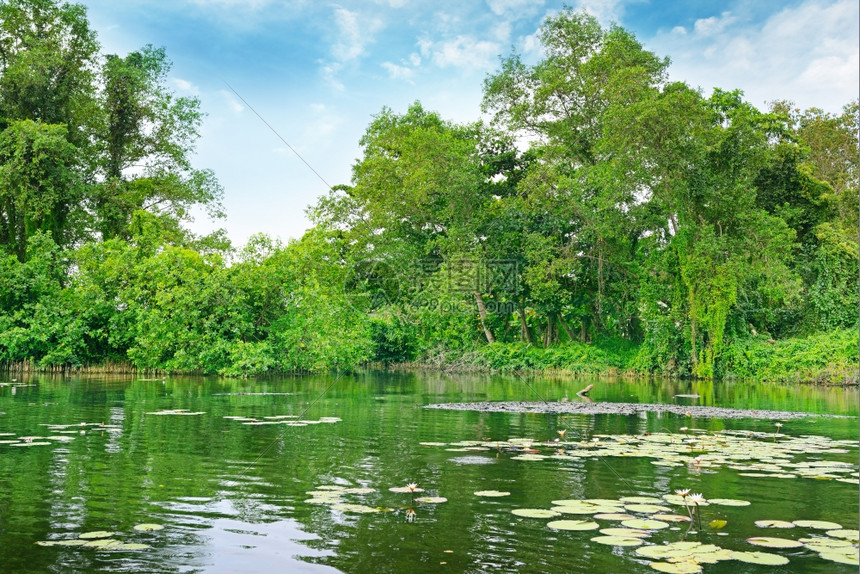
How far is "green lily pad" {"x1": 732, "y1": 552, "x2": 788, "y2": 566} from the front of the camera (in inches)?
183

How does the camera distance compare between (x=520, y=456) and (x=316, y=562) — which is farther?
(x=520, y=456)

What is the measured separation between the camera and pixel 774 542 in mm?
5133

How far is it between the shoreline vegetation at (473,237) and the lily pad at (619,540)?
76.2 feet

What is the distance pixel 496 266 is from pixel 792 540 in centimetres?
3165

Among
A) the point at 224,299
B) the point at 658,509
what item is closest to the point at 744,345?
the point at 224,299

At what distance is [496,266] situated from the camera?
3678cm

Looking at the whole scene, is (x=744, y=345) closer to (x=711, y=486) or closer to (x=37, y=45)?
(x=711, y=486)

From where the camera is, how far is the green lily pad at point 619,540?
5.02 meters

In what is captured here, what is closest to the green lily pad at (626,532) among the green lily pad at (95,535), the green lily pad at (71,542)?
the green lily pad at (95,535)

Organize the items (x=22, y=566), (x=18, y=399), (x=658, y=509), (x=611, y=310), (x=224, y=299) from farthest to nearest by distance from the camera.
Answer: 1. (x=611, y=310)
2. (x=224, y=299)
3. (x=18, y=399)
4. (x=658, y=509)
5. (x=22, y=566)

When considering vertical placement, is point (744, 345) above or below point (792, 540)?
above

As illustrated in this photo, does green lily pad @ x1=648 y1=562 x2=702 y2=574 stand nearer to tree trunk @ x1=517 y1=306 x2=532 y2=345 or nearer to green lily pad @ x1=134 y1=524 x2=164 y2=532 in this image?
green lily pad @ x1=134 y1=524 x2=164 y2=532

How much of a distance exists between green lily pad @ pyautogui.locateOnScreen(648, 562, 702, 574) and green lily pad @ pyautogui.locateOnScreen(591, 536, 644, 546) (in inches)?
13.7

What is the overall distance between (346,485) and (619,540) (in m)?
2.94
